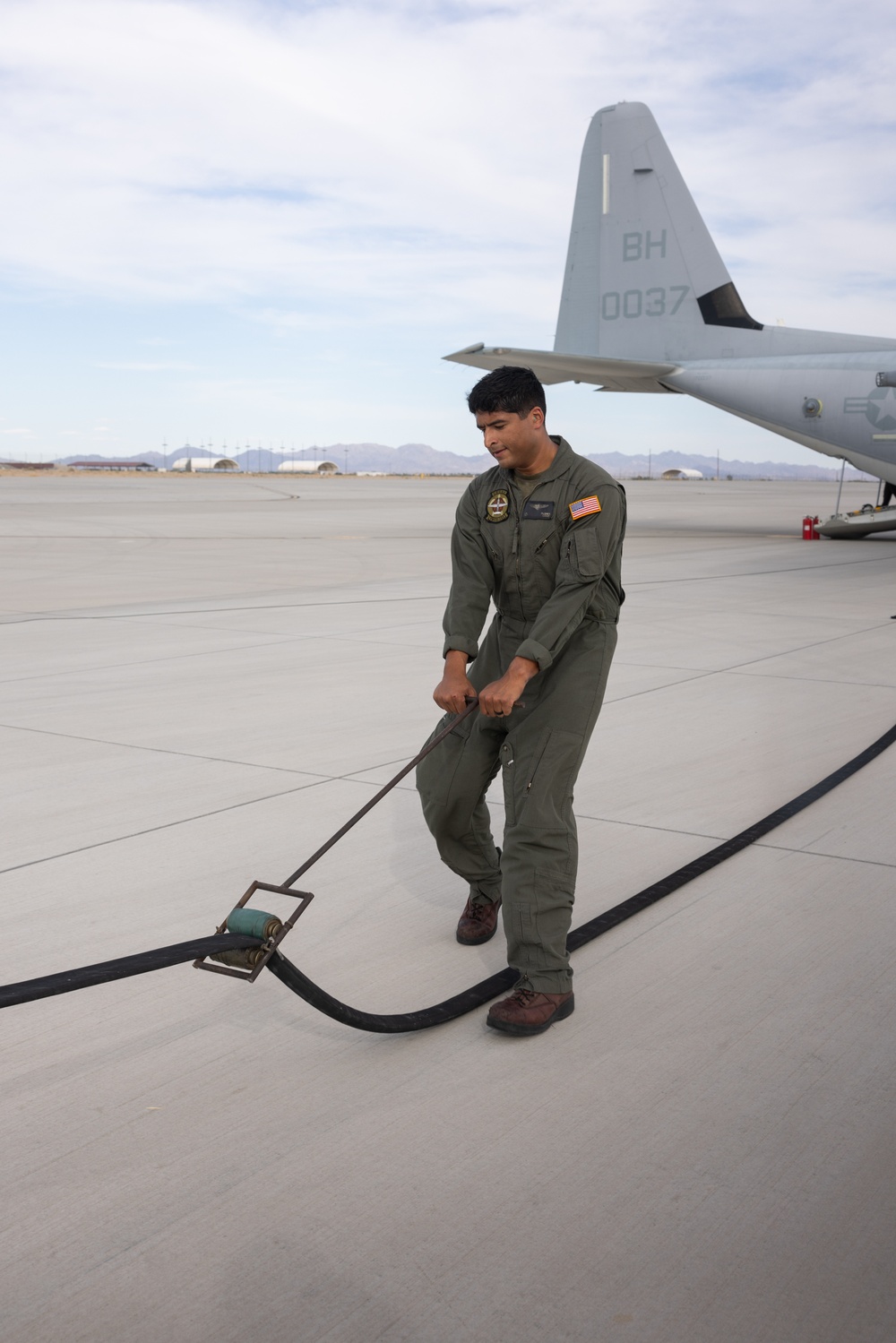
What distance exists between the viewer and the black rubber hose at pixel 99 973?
258cm

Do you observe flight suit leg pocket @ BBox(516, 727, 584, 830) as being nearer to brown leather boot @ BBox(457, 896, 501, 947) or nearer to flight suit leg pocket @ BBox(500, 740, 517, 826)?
flight suit leg pocket @ BBox(500, 740, 517, 826)

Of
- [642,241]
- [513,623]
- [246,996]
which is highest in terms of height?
[642,241]

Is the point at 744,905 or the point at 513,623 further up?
the point at 513,623

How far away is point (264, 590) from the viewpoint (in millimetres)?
15141

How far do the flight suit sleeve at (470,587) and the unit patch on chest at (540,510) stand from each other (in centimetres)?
18

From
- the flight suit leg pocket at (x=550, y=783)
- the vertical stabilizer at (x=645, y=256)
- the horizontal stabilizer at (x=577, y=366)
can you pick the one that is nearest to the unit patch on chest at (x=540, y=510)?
the flight suit leg pocket at (x=550, y=783)

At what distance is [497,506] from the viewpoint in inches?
144

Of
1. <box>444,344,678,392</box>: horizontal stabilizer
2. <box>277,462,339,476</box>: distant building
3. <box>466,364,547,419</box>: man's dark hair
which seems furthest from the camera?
<box>277,462,339,476</box>: distant building

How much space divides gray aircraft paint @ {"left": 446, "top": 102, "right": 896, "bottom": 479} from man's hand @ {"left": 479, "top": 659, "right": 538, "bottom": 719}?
784 inches

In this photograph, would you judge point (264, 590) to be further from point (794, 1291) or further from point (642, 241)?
point (642, 241)

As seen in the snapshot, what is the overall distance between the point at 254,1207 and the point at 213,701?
5.61 metres

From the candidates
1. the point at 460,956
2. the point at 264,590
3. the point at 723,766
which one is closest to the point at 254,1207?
the point at 460,956

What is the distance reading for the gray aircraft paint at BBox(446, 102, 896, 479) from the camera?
907 inches

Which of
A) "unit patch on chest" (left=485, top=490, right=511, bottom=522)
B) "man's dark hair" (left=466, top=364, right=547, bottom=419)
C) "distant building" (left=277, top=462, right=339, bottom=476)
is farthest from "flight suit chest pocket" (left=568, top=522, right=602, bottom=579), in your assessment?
"distant building" (left=277, top=462, right=339, bottom=476)
